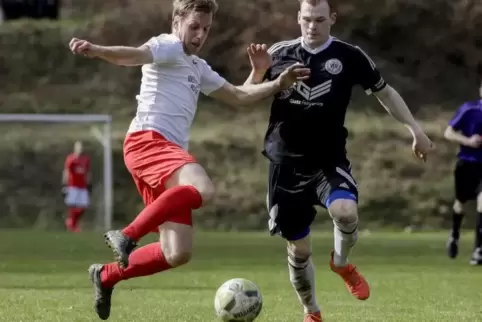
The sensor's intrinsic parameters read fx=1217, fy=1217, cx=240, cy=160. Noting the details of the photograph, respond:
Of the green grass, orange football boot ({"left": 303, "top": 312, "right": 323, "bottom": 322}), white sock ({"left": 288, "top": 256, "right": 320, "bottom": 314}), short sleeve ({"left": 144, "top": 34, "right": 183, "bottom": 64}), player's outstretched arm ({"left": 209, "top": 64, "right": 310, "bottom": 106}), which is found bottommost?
the green grass

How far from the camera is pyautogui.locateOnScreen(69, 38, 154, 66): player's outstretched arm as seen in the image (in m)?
7.00

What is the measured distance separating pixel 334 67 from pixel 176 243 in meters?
1.78

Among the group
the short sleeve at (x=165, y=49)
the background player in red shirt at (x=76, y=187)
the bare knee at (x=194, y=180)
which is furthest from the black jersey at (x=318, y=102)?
the background player in red shirt at (x=76, y=187)

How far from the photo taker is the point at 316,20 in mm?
8164

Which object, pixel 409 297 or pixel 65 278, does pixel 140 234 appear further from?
pixel 65 278

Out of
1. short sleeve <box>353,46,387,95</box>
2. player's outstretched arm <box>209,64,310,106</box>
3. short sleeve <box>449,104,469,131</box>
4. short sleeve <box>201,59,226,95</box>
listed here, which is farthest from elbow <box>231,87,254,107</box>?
short sleeve <box>449,104,469,131</box>

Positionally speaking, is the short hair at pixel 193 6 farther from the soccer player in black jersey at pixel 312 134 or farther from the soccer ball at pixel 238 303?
the soccer ball at pixel 238 303

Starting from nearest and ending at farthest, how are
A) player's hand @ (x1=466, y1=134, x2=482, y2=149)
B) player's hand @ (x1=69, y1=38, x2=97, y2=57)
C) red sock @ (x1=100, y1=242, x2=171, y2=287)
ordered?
player's hand @ (x1=69, y1=38, x2=97, y2=57)
red sock @ (x1=100, y1=242, x2=171, y2=287)
player's hand @ (x1=466, y1=134, x2=482, y2=149)

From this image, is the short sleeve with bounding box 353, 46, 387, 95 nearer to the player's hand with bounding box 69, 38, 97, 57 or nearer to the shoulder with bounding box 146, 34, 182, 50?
the shoulder with bounding box 146, 34, 182, 50

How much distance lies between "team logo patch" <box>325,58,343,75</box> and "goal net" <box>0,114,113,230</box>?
1801 centimetres

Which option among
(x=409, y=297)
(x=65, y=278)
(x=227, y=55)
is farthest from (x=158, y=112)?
(x=227, y=55)

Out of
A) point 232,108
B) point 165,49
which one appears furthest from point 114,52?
point 232,108

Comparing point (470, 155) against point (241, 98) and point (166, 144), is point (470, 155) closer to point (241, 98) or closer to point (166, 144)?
point (241, 98)

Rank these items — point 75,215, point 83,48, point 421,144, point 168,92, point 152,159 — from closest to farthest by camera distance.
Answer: point 83,48 → point 152,159 → point 168,92 → point 421,144 → point 75,215
